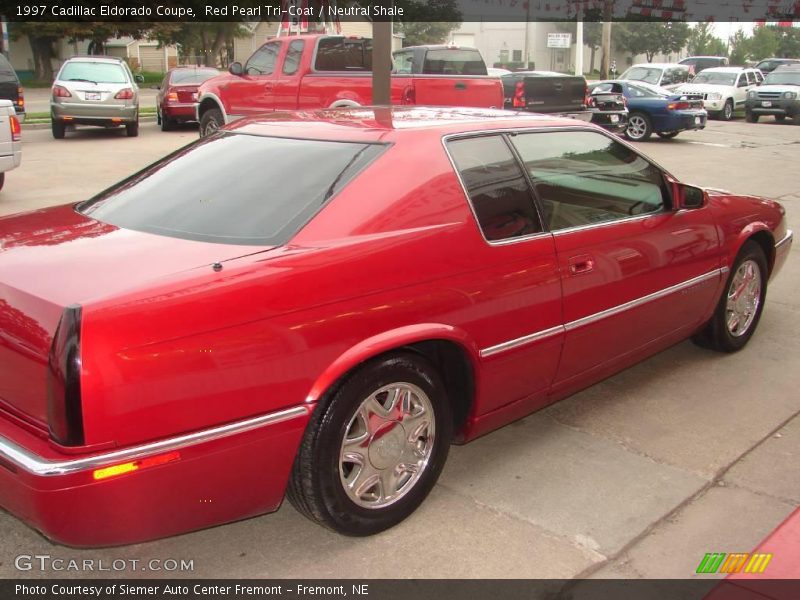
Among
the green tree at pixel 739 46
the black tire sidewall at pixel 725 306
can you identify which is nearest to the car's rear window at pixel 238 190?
the black tire sidewall at pixel 725 306

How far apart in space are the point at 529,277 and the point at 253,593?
1650 mm

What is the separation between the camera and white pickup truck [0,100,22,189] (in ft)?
31.2

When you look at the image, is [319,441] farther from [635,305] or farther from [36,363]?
[635,305]

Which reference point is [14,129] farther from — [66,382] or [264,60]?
[66,382]

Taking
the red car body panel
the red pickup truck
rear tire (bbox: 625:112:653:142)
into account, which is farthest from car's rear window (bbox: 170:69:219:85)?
rear tire (bbox: 625:112:653:142)

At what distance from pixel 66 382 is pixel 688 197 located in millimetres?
3410

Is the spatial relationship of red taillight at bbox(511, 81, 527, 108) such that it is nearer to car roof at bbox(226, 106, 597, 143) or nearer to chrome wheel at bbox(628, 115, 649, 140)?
chrome wheel at bbox(628, 115, 649, 140)

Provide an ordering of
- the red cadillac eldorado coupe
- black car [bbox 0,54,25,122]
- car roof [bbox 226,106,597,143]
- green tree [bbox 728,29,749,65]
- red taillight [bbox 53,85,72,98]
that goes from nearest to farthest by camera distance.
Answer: the red cadillac eldorado coupe < car roof [bbox 226,106,597,143] < black car [bbox 0,54,25,122] < red taillight [bbox 53,85,72,98] < green tree [bbox 728,29,749,65]

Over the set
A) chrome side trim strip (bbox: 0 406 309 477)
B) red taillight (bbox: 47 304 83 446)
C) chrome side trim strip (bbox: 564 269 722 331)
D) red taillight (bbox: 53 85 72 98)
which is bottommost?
chrome side trim strip (bbox: 0 406 309 477)

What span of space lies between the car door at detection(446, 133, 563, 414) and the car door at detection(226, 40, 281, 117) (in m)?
9.51

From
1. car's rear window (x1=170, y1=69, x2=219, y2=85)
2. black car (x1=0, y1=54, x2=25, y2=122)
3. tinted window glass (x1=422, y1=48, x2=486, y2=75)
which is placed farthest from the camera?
car's rear window (x1=170, y1=69, x2=219, y2=85)

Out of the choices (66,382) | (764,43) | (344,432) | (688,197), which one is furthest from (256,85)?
(764,43)

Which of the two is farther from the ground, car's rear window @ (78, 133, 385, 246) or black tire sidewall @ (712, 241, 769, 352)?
car's rear window @ (78, 133, 385, 246)

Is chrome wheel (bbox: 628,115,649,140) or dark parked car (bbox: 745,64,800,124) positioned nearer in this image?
chrome wheel (bbox: 628,115,649,140)
